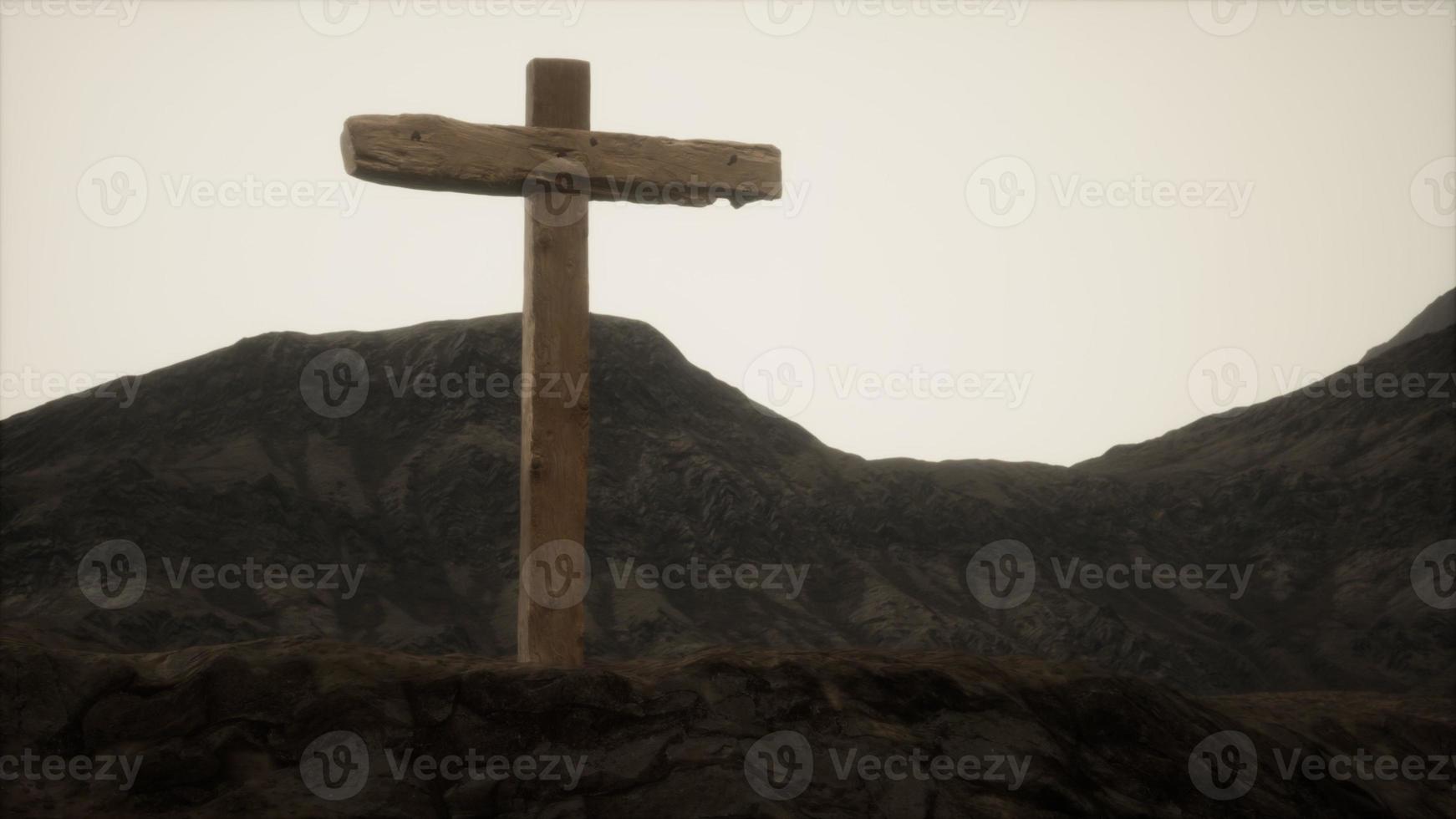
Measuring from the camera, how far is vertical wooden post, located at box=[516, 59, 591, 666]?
8.70 metres

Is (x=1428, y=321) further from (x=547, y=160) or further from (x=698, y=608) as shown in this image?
(x=547, y=160)

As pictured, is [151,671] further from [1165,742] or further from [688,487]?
[688,487]

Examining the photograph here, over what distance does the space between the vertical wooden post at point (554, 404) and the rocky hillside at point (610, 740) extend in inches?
33.7

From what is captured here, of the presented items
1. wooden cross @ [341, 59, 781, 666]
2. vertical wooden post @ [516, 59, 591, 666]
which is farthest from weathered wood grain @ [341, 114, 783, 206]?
vertical wooden post @ [516, 59, 591, 666]

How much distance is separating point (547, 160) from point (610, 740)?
389 centimetres

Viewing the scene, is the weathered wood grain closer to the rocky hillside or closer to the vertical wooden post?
the vertical wooden post

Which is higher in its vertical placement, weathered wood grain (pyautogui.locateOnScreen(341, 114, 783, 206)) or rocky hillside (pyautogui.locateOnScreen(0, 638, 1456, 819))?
weathered wood grain (pyautogui.locateOnScreen(341, 114, 783, 206))

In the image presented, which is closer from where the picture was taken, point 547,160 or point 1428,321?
point 547,160

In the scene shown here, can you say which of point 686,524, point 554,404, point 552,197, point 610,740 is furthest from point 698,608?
point 610,740

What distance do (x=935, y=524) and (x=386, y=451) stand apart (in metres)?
10.3

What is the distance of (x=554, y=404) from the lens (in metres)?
8.88

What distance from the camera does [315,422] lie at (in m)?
25.4

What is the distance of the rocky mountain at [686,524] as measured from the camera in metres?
20.8

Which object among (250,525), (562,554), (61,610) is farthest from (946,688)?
(250,525)
